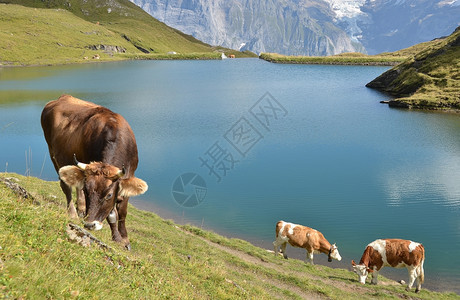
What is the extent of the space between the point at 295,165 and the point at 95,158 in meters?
27.3

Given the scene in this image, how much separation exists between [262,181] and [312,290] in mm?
17508

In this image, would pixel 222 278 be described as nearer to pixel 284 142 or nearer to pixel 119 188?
pixel 119 188

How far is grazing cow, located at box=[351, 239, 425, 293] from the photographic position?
17078 mm

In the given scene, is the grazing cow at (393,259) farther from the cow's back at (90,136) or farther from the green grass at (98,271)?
the cow's back at (90,136)

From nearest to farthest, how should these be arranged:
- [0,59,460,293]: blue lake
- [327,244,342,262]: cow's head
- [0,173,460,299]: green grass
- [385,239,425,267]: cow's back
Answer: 1. [0,173,460,299]: green grass
2. [385,239,425,267]: cow's back
3. [327,244,342,262]: cow's head
4. [0,59,460,293]: blue lake

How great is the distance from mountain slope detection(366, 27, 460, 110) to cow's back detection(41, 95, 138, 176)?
6791 cm

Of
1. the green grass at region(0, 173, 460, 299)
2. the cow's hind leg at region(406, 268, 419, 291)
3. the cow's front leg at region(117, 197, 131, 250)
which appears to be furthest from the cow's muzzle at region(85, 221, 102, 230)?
the cow's hind leg at region(406, 268, 419, 291)

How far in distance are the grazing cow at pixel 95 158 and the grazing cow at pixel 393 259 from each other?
12252 mm

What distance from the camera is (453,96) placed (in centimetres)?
6788

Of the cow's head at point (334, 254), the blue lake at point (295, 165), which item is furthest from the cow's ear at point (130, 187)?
the cow's head at point (334, 254)

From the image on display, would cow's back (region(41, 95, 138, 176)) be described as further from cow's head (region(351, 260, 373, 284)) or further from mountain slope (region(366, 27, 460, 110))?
mountain slope (region(366, 27, 460, 110))

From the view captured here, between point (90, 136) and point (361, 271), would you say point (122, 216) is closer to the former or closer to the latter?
point (90, 136)

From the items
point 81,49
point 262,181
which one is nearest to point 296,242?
point 262,181

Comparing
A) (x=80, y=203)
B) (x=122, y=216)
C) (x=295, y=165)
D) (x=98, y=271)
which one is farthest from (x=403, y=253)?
(x=295, y=165)
